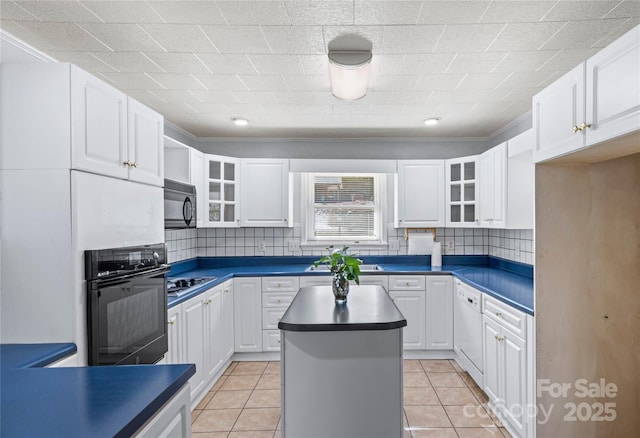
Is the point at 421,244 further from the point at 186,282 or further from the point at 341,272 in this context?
the point at 186,282

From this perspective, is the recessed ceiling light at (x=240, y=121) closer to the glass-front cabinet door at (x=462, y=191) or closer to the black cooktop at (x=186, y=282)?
the black cooktop at (x=186, y=282)

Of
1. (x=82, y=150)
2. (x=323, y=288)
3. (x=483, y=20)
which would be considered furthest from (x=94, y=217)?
(x=483, y=20)

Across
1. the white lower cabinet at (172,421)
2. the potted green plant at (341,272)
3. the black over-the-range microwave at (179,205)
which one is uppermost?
the black over-the-range microwave at (179,205)

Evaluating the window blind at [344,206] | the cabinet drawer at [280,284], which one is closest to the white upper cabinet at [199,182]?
the cabinet drawer at [280,284]

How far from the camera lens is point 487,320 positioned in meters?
2.60

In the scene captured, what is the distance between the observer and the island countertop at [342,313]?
172 centimetres

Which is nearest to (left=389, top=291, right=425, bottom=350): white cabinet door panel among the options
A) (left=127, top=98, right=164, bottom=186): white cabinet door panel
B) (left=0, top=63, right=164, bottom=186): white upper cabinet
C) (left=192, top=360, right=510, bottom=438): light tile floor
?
(left=192, top=360, right=510, bottom=438): light tile floor

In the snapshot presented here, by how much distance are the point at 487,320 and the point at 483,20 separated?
2009 millimetres

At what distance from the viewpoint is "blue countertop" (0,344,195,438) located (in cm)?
79

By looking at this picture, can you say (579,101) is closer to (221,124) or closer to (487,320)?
(487,320)

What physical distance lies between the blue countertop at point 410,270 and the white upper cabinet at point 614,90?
1.08m

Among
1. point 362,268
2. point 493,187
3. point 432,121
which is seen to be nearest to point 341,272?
point 362,268

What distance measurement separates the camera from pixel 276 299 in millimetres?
3521

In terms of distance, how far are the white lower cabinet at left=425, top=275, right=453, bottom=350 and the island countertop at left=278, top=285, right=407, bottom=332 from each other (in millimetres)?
1258
